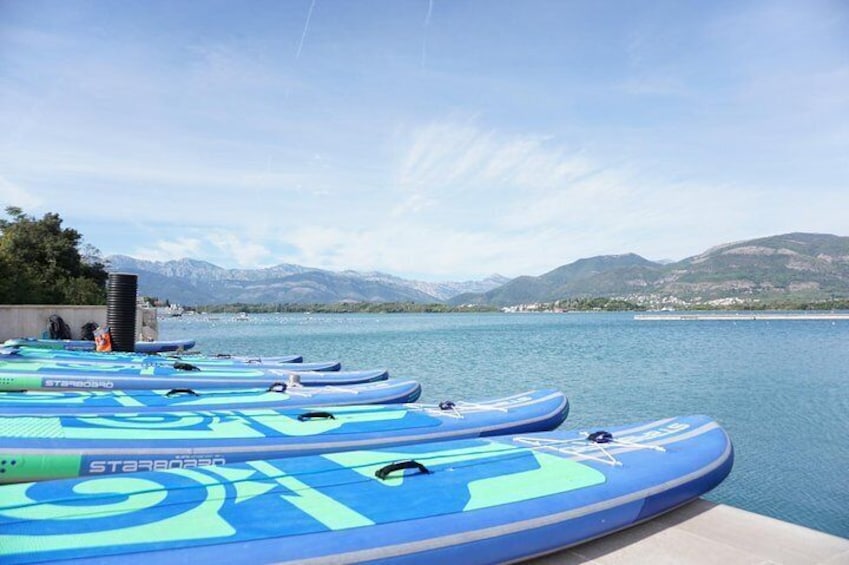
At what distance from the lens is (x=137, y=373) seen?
31.4ft

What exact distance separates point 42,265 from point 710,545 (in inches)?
1311

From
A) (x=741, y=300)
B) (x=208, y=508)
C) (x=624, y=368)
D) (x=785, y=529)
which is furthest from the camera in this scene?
(x=741, y=300)

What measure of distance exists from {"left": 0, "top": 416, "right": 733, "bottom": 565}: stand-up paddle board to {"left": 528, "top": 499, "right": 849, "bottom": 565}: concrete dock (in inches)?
5.8

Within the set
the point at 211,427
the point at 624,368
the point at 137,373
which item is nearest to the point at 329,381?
the point at 137,373

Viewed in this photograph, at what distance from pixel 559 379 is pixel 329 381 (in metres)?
12.9

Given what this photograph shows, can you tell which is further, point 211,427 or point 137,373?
point 137,373

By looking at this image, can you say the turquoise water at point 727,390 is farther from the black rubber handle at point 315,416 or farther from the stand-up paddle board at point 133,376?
the stand-up paddle board at point 133,376

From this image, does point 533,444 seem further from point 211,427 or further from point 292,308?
point 292,308

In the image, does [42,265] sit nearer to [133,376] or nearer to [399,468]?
[133,376]

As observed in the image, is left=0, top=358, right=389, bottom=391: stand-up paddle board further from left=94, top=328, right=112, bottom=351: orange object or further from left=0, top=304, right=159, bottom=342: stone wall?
left=0, top=304, right=159, bottom=342: stone wall

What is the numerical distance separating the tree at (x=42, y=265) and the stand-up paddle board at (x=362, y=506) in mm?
24460

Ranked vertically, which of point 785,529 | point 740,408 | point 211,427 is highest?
point 211,427

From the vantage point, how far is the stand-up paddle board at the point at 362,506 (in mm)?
2918

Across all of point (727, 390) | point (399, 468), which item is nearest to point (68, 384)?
point (399, 468)
